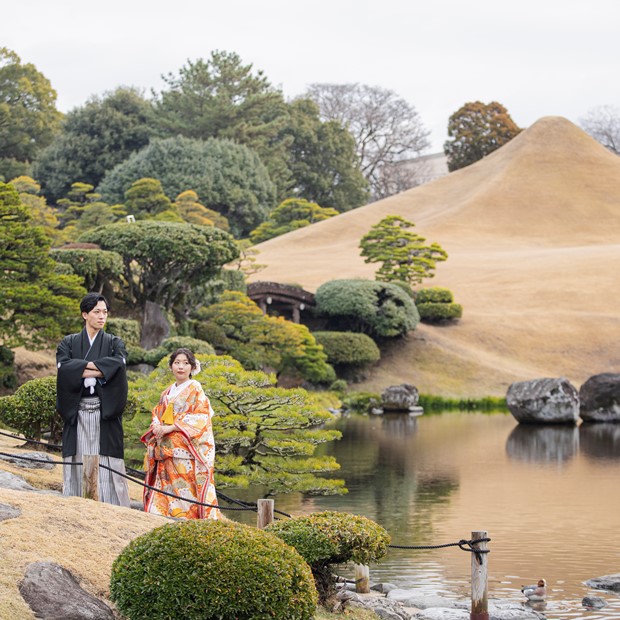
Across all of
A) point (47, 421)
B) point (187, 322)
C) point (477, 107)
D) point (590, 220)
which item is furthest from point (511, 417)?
point (477, 107)

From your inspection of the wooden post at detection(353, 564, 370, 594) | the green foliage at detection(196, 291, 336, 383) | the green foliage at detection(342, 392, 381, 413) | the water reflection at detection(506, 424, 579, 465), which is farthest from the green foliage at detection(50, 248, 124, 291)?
the wooden post at detection(353, 564, 370, 594)

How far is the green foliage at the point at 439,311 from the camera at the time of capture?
1703 inches

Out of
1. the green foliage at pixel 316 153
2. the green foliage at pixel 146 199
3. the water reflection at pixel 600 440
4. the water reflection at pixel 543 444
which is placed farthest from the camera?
the green foliage at pixel 316 153

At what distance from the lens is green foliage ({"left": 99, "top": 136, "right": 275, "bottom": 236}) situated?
54031 millimetres

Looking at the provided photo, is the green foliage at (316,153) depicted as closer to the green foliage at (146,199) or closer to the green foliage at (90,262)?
the green foliage at (146,199)

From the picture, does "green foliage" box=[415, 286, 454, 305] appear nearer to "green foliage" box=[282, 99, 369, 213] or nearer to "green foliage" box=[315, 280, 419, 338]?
"green foliage" box=[315, 280, 419, 338]

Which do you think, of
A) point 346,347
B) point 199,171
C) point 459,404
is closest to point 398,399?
point 459,404

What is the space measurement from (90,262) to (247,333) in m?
5.65

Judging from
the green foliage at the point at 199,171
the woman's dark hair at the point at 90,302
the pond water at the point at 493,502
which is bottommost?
the pond water at the point at 493,502

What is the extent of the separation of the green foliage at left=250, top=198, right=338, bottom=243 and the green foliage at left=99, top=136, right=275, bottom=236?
119 inches

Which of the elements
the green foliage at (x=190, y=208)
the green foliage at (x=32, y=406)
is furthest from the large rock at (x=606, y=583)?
the green foliage at (x=190, y=208)

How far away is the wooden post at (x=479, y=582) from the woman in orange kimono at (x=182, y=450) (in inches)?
84.4

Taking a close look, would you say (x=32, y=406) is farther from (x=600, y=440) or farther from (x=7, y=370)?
(x=600, y=440)

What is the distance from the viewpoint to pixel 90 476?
7934mm
